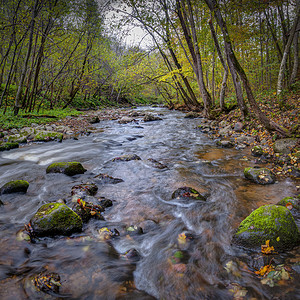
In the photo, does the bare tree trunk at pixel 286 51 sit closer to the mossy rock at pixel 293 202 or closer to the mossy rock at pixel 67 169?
the mossy rock at pixel 293 202

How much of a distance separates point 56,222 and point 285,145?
6.42 meters

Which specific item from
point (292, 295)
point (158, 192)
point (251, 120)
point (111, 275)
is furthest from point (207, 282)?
point (251, 120)

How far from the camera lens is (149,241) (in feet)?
10.0

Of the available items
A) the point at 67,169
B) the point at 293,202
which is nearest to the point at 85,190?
the point at 67,169

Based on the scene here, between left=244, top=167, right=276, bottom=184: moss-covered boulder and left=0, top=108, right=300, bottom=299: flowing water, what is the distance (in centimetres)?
16

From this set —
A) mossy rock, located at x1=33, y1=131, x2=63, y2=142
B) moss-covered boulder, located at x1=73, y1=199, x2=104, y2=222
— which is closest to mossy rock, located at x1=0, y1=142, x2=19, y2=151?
mossy rock, located at x1=33, y1=131, x2=63, y2=142

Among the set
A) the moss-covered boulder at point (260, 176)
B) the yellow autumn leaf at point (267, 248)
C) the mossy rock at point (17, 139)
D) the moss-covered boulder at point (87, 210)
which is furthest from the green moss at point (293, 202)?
the mossy rock at point (17, 139)

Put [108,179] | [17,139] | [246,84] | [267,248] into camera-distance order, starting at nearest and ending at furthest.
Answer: [267,248] → [108,179] → [246,84] → [17,139]

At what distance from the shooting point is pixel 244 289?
7.11 ft

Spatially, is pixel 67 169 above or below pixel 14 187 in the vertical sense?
above

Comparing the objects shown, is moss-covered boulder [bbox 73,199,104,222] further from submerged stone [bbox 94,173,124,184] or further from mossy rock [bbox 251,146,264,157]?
mossy rock [bbox 251,146,264,157]

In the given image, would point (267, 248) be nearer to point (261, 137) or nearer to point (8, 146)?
point (261, 137)

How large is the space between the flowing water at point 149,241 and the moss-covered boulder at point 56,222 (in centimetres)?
12

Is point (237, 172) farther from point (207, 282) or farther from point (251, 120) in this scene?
point (251, 120)
